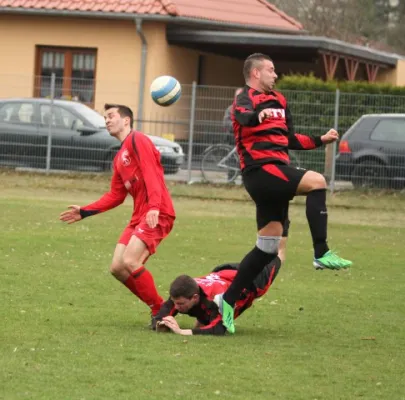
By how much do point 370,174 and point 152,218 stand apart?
52.4 feet

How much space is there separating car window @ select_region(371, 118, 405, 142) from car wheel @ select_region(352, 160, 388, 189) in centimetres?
54

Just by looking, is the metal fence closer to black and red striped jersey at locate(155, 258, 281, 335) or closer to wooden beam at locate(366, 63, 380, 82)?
wooden beam at locate(366, 63, 380, 82)

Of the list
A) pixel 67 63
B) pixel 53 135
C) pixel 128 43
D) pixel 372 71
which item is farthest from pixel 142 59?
pixel 372 71

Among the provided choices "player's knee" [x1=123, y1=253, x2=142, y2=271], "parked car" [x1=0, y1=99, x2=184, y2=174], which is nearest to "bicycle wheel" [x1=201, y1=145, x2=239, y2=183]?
"parked car" [x1=0, y1=99, x2=184, y2=174]

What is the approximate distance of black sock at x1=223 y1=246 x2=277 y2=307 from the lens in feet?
29.0

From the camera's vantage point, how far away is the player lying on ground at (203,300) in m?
8.86

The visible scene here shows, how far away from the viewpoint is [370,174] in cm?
2425

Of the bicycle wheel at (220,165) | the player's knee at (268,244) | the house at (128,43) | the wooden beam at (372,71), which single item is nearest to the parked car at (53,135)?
the bicycle wheel at (220,165)

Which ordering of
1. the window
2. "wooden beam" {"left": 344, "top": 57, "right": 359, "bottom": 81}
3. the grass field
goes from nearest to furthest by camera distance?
1. the grass field
2. the window
3. "wooden beam" {"left": 344, "top": 57, "right": 359, "bottom": 81}

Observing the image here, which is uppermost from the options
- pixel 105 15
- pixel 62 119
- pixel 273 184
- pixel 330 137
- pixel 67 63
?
pixel 105 15

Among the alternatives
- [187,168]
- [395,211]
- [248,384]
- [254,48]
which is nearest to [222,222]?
[395,211]

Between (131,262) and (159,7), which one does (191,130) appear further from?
(131,262)

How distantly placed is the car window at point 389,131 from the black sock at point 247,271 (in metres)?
15.6

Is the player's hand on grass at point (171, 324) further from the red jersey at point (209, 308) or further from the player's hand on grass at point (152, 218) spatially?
the player's hand on grass at point (152, 218)
